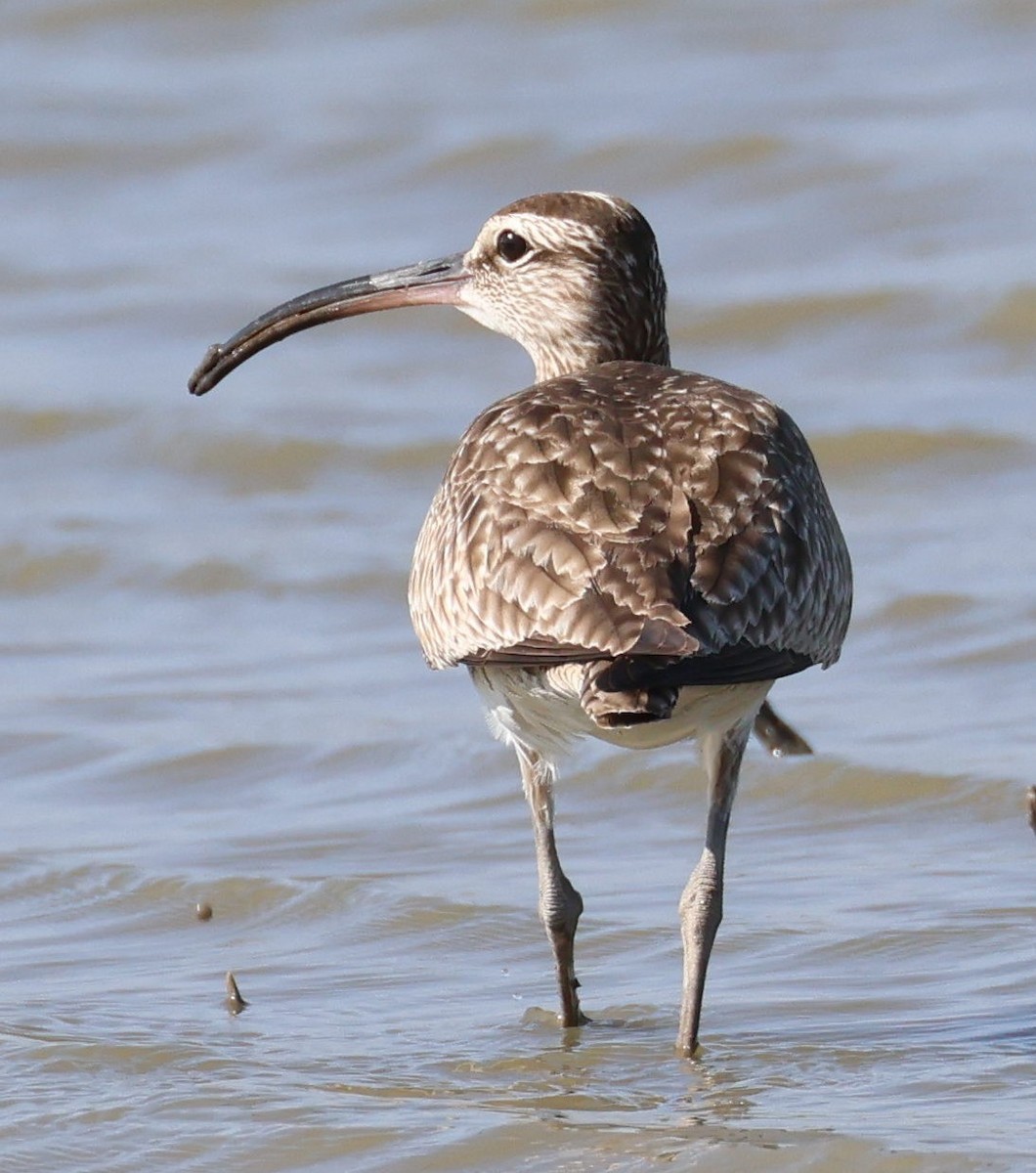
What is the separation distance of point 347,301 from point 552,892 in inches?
94.7

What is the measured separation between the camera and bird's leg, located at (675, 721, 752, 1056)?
647 centimetres

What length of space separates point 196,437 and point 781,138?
16.8 feet

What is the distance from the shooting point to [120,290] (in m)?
15.7

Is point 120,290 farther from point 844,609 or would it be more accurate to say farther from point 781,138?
point 844,609

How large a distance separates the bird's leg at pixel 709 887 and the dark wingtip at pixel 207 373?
9.31 feet

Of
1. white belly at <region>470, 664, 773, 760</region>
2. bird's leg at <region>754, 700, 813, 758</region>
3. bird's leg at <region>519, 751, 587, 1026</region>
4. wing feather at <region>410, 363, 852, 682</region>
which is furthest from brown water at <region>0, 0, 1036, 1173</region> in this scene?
wing feather at <region>410, 363, 852, 682</region>

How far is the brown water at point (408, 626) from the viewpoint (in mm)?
6266

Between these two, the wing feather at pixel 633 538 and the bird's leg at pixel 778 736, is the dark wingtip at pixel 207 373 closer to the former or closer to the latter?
the wing feather at pixel 633 538

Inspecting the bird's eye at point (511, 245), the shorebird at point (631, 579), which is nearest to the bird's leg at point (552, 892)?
the shorebird at point (631, 579)

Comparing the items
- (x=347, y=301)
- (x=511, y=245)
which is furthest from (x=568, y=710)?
(x=347, y=301)

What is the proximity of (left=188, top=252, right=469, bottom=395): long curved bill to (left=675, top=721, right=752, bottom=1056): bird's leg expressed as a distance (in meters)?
2.24

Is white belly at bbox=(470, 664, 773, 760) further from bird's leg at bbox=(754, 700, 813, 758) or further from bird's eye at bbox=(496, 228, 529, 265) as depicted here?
bird's eye at bbox=(496, 228, 529, 265)

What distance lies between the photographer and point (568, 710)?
641cm

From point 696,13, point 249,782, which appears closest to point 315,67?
point 696,13
